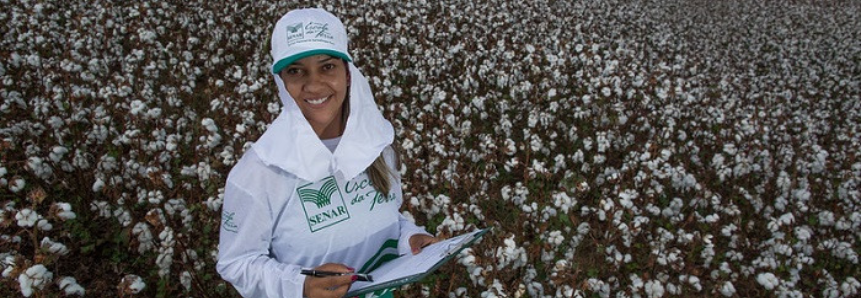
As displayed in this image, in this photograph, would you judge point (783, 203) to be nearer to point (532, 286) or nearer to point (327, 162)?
point (532, 286)

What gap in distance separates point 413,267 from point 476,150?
4.79m

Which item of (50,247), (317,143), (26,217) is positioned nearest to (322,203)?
(317,143)

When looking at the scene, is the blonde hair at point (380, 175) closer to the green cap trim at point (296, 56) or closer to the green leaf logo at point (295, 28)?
the green cap trim at point (296, 56)

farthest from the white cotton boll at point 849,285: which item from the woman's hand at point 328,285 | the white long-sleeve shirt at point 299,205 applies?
the woman's hand at point 328,285

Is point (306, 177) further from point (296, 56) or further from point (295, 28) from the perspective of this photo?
point (295, 28)

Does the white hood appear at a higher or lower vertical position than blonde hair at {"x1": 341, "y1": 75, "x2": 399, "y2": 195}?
higher

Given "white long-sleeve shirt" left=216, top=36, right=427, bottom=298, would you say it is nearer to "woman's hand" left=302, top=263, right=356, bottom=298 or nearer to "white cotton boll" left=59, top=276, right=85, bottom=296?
"woman's hand" left=302, top=263, right=356, bottom=298

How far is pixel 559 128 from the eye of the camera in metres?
7.16

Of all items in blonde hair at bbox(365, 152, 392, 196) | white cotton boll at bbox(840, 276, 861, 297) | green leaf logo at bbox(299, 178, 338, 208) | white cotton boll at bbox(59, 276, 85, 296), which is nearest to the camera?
green leaf logo at bbox(299, 178, 338, 208)

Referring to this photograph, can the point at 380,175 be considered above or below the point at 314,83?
below

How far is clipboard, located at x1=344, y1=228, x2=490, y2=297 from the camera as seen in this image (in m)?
1.58

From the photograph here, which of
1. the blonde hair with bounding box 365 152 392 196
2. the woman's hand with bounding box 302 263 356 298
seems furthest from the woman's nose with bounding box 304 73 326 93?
the woman's hand with bounding box 302 263 356 298

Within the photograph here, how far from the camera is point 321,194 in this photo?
78.2 inches

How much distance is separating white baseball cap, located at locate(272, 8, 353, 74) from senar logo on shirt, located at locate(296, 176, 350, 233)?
1.56 ft
